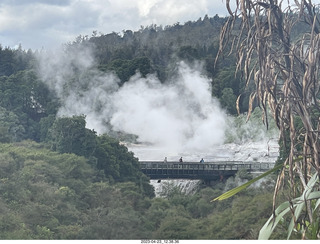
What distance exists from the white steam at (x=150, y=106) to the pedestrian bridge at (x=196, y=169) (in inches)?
350

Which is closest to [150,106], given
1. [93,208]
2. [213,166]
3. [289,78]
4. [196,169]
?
[196,169]

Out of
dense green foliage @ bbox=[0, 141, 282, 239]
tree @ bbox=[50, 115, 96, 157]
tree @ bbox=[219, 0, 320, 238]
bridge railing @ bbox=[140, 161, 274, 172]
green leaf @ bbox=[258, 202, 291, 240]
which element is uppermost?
tree @ bbox=[219, 0, 320, 238]

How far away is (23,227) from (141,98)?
3364cm

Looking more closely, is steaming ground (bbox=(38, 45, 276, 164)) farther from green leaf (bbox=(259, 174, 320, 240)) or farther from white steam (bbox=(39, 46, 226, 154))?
green leaf (bbox=(259, 174, 320, 240))

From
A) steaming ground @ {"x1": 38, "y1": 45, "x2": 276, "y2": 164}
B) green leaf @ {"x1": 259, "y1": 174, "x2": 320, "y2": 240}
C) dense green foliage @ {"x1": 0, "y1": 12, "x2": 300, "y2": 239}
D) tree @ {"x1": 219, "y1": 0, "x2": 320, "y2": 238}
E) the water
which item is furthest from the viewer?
steaming ground @ {"x1": 38, "y1": 45, "x2": 276, "y2": 164}

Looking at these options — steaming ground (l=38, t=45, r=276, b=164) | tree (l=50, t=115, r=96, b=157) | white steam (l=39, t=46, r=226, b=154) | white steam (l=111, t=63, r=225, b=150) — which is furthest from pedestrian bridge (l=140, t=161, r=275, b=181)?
white steam (l=39, t=46, r=226, b=154)

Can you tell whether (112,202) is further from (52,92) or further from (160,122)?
(52,92)

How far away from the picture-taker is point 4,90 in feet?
182

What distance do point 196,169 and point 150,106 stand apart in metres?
16.5

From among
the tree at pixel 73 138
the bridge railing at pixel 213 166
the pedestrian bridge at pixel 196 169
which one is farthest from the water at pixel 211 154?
the tree at pixel 73 138

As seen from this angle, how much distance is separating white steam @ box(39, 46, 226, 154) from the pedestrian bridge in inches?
350

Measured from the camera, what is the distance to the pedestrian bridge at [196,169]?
3877cm

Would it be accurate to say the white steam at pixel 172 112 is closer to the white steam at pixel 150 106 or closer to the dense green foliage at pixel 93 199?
the white steam at pixel 150 106

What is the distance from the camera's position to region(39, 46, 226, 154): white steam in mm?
51094
